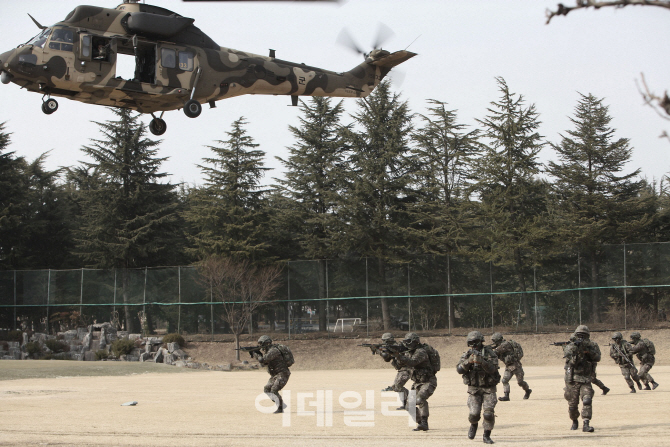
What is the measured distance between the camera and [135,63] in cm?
1828

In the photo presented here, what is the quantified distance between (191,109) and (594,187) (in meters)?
28.0

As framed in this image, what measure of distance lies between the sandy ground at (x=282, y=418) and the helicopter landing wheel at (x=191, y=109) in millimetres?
7131

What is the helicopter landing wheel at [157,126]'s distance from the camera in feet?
62.9

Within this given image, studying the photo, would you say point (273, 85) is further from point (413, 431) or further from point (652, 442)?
point (652, 442)

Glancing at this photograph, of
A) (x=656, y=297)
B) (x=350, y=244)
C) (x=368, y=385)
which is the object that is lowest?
(x=368, y=385)

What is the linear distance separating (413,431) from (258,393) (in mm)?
8415

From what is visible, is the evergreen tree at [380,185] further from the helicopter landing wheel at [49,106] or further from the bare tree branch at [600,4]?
the bare tree branch at [600,4]

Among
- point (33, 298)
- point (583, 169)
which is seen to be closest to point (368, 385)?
point (583, 169)

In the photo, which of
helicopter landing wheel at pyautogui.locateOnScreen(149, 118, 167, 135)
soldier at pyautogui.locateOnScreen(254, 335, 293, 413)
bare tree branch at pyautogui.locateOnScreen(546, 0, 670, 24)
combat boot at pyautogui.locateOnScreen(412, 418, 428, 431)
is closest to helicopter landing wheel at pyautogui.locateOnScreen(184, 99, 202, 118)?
helicopter landing wheel at pyautogui.locateOnScreen(149, 118, 167, 135)

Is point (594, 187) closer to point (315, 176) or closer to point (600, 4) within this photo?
point (315, 176)

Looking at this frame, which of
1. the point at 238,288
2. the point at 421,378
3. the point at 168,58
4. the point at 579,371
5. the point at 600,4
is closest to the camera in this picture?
the point at 600,4

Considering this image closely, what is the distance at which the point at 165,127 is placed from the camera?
19.4m

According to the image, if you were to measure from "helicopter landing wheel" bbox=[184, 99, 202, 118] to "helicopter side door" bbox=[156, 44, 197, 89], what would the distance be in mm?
397

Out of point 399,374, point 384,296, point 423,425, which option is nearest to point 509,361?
point 399,374
